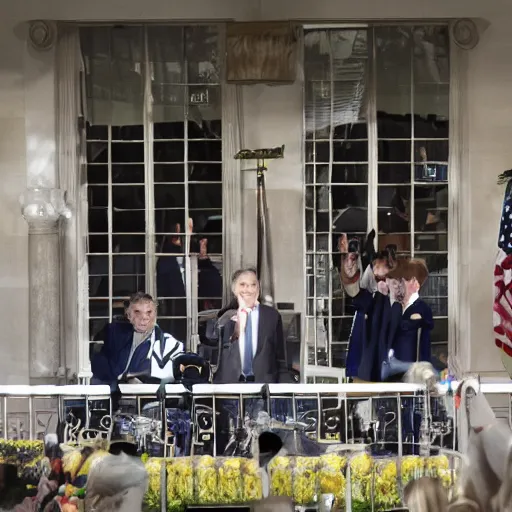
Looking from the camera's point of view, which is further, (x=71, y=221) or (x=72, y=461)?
(x=72, y=461)

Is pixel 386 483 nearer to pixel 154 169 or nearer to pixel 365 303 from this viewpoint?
pixel 365 303

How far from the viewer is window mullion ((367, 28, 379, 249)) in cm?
399

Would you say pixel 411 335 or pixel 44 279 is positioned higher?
pixel 44 279

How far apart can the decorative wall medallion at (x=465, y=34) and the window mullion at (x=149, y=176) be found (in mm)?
1390

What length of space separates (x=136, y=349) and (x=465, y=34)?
6.83 feet

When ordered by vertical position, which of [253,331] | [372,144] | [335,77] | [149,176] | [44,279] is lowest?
[253,331]

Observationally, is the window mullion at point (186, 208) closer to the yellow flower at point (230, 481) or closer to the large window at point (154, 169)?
the large window at point (154, 169)

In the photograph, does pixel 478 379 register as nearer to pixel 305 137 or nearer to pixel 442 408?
pixel 442 408

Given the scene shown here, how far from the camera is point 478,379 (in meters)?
4.10

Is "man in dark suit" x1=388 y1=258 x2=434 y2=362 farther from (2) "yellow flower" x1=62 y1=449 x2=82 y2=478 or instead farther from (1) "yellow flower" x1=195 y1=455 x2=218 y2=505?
(2) "yellow flower" x1=62 y1=449 x2=82 y2=478

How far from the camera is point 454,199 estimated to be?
13.2 ft

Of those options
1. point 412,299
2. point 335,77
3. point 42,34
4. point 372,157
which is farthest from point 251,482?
point 42,34

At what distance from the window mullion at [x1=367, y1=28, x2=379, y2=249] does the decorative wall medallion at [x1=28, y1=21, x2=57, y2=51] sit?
4.67 ft

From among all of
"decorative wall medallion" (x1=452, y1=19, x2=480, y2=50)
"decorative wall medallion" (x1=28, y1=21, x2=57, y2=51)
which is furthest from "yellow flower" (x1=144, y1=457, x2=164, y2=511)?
"decorative wall medallion" (x1=452, y1=19, x2=480, y2=50)
